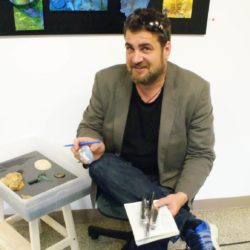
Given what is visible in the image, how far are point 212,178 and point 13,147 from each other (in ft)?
3.50

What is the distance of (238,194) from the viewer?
2.09m

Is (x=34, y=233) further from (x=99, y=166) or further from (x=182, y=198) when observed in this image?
(x=182, y=198)

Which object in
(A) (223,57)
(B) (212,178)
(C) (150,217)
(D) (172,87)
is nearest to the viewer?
(C) (150,217)

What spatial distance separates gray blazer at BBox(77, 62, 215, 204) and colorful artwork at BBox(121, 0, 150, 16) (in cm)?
26

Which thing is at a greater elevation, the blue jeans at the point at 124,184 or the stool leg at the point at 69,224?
the blue jeans at the point at 124,184

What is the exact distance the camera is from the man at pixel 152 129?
4.19ft

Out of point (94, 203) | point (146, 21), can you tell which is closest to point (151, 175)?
point (94, 203)

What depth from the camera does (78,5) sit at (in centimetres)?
151

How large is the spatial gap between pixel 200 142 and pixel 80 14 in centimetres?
73

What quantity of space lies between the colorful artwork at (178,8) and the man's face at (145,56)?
32cm

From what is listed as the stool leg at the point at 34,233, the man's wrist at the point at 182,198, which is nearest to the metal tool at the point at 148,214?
the man's wrist at the point at 182,198

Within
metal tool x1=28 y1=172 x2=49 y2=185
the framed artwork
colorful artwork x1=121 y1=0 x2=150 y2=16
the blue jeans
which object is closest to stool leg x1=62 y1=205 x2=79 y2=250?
metal tool x1=28 y1=172 x2=49 y2=185

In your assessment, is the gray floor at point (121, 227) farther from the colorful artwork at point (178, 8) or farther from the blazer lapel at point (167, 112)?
the colorful artwork at point (178, 8)

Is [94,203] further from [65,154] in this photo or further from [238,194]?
[238,194]
